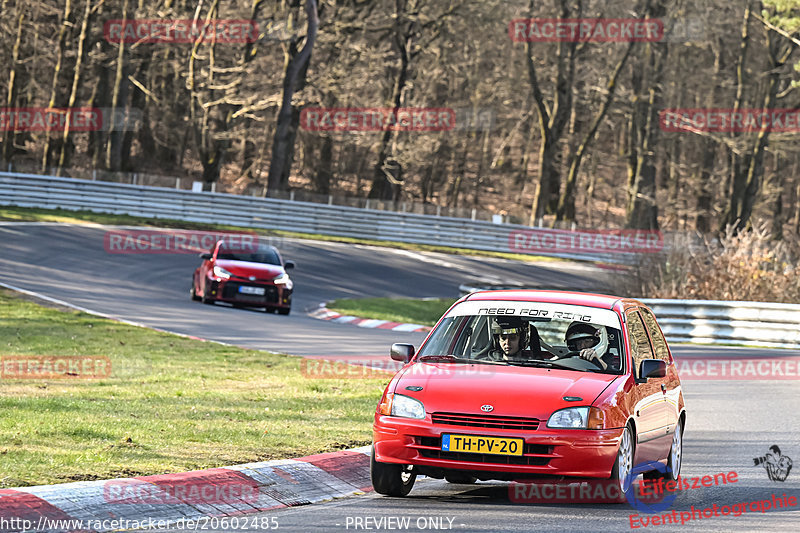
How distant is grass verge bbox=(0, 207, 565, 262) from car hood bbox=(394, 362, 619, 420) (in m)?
30.8

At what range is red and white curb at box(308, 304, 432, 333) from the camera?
26297 mm

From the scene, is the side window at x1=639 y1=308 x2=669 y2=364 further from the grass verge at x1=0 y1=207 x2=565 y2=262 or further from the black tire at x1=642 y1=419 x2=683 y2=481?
the grass verge at x1=0 y1=207 x2=565 y2=262

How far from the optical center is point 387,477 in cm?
859

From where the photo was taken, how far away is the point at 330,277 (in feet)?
117

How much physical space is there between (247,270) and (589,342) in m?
17.6

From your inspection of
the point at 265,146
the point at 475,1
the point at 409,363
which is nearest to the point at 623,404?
the point at 409,363

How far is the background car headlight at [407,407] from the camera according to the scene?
8.34 meters

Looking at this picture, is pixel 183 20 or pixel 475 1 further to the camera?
pixel 475 1

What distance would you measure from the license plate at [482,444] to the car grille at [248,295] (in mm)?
18594

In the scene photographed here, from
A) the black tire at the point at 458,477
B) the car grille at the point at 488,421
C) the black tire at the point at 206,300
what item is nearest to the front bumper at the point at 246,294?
the black tire at the point at 206,300

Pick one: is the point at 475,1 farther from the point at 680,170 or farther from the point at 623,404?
the point at 623,404

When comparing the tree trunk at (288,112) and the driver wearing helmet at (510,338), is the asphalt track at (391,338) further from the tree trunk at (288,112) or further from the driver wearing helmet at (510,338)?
the tree trunk at (288,112)

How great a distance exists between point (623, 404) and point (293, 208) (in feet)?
123

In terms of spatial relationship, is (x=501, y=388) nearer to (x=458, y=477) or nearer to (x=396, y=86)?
(x=458, y=477)
